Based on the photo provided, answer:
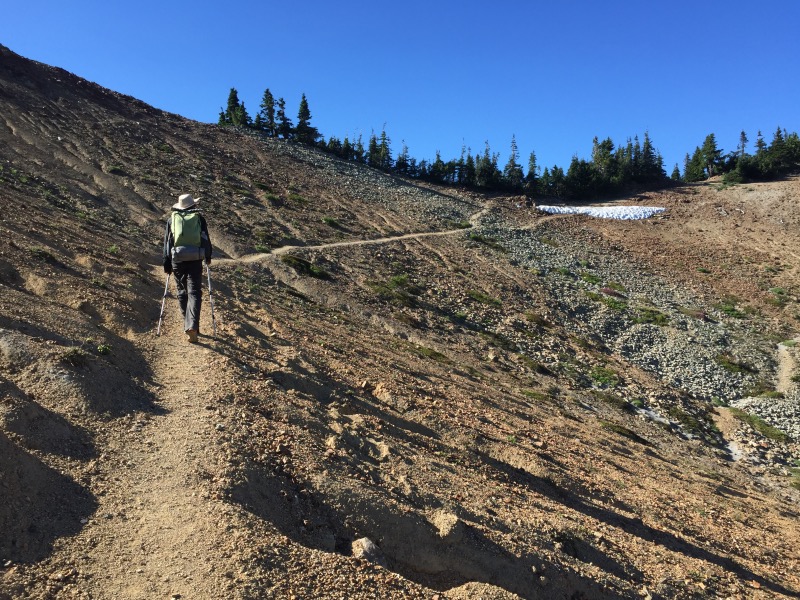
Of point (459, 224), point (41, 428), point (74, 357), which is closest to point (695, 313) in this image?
point (459, 224)

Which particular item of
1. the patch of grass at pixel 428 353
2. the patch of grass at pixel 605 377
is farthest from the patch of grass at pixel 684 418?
the patch of grass at pixel 428 353

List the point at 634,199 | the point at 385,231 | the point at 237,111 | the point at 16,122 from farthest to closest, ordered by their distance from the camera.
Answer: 1. the point at 237,111
2. the point at 634,199
3. the point at 385,231
4. the point at 16,122

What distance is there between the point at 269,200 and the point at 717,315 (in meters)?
38.1

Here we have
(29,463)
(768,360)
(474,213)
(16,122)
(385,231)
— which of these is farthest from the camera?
(474,213)

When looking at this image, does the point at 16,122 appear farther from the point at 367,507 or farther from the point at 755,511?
the point at 755,511

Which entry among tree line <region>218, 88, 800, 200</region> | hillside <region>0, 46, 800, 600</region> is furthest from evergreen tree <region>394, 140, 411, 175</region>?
hillside <region>0, 46, 800, 600</region>

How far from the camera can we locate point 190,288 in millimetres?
11758

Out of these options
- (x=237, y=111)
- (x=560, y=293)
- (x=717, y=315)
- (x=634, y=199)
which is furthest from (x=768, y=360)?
(x=237, y=111)

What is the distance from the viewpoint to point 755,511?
53.3 ft

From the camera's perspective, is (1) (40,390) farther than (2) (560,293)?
No

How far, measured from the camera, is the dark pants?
11.7 meters

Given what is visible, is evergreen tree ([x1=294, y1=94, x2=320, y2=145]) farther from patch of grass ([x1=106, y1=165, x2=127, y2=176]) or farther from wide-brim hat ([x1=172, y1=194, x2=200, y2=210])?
wide-brim hat ([x1=172, y1=194, x2=200, y2=210])

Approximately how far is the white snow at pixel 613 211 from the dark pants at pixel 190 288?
6569 centimetres

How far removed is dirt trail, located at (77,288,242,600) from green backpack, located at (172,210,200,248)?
391cm
